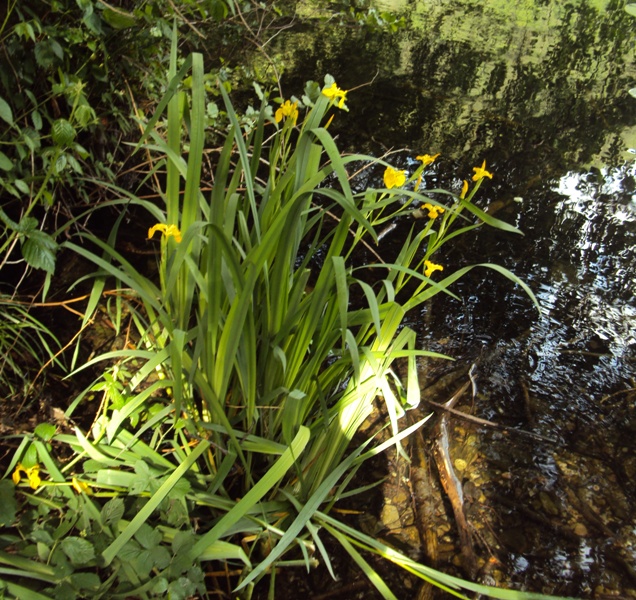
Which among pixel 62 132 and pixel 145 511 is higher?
pixel 62 132

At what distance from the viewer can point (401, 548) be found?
1194mm

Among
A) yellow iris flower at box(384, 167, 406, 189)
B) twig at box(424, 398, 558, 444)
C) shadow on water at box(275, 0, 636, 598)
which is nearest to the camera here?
yellow iris flower at box(384, 167, 406, 189)

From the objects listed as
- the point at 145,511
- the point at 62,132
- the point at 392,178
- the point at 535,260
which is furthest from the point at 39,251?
the point at 535,260

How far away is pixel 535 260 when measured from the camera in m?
2.31

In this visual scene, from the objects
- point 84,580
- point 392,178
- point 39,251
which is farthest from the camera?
point 39,251

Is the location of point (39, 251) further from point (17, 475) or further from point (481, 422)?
point (481, 422)

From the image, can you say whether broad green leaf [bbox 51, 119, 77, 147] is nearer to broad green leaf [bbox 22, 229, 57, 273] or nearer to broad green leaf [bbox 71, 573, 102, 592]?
broad green leaf [bbox 22, 229, 57, 273]

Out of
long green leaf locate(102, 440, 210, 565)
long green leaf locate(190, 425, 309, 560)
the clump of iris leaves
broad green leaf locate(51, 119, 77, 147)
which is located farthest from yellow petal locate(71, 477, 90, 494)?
broad green leaf locate(51, 119, 77, 147)

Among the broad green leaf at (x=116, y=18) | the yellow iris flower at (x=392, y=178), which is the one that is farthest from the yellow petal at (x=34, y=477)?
the broad green leaf at (x=116, y=18)

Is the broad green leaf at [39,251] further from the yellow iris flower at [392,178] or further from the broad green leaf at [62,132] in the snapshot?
the yellow iris flower at [392,178]

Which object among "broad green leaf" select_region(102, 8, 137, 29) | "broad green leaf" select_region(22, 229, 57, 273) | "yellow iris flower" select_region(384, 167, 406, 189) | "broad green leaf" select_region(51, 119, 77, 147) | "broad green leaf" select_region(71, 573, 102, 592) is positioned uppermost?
"broad green leaf" select_region(102, 8, 137, 29)

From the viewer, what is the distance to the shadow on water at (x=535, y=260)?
131 centimetres

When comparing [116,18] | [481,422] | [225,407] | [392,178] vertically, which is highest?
[116,18]

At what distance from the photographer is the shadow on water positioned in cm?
131
